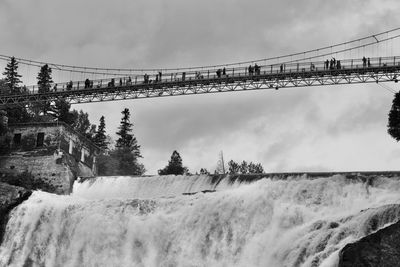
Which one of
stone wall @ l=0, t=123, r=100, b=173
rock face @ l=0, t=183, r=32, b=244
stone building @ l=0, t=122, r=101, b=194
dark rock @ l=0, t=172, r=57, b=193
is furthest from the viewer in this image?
Result: stone wall @ l=0, t=123, r=100, b=173

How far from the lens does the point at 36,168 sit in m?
52.8

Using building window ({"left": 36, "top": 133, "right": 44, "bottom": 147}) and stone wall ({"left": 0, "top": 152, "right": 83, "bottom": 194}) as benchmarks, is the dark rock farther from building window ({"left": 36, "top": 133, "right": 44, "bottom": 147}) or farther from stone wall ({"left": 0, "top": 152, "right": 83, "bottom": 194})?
building window ({"left": 36, "top": 133, "right": 44, "bottom": 147})

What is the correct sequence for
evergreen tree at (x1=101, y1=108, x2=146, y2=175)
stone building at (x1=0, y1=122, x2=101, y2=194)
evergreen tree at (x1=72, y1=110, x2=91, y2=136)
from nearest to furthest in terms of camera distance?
stone building at (x1=0, y1=122, x2=101, y2=194)
evergreen tree at (x1=101, y1=108, x2=146, y2=175)
evergreen tree at (x1=72, y1=110, x2=91, y2=136)

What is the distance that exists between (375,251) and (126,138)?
75.5m

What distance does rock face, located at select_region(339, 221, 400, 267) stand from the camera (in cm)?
2378

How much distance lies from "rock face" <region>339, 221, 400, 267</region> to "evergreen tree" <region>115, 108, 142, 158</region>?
72804mm

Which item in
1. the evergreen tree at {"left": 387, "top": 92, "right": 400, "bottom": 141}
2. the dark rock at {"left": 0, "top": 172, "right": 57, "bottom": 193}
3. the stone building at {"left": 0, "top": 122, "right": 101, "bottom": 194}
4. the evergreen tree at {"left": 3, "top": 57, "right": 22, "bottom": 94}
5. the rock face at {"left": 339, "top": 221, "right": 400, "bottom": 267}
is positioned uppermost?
the evergreen tree at {"left": 3, "top": 57, "right": 22, "bottom": 94}

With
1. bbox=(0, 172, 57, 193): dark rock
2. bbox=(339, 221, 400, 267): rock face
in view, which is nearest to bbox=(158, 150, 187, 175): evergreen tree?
bbox=(0, 172, 57, 193): dark rock

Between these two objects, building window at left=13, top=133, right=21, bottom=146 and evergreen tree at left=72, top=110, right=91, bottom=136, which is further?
evergreen tree at left=72, top=110, right=91, bottom=136

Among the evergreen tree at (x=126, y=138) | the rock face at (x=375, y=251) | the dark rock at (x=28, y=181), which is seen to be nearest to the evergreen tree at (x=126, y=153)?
the evergreen tree at (x=126, y=138)

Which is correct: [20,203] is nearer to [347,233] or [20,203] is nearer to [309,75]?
[347,233]

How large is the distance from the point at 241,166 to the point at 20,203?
71.9 m

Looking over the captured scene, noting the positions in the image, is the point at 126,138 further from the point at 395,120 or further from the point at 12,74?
the point at 395,120

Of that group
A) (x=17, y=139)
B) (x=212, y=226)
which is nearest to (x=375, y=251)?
(x=212, y=226)
